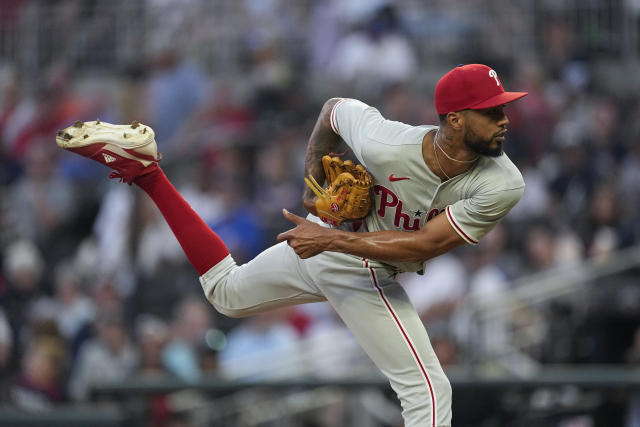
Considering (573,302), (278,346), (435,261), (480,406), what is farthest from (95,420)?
(573,302)

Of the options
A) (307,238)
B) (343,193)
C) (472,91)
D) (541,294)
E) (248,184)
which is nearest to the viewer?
(472,91)

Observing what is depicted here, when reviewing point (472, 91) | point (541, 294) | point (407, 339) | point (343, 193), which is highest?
point (472, 91)

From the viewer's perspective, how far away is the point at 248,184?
9781mm

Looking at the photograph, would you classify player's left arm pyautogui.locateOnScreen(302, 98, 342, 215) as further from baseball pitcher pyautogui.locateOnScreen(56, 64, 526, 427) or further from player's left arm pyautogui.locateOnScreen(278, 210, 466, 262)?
player's left arm pyautogui.locateOnScreen(278, 210, 466, 262)

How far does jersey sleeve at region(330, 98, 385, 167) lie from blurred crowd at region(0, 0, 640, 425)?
3077 mm

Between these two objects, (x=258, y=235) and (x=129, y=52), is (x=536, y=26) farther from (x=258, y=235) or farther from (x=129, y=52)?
Result: (x=129, y=52)

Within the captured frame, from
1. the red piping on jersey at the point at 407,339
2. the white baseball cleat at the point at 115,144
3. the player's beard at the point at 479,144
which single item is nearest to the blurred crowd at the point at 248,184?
the white baseball cleat at the point at 115,144

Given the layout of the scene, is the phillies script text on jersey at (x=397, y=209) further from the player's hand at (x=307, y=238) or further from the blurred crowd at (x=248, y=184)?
the blurred crowd at (x=248, y=184)

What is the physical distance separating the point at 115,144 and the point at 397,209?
1317 millimetres

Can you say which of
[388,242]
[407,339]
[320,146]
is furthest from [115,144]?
[407,339]

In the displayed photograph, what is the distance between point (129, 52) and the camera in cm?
1166

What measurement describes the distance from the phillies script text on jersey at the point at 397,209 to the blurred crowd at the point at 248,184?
301cm

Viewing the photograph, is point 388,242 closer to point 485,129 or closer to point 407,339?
point 407,339

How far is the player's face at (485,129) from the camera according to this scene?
4156mm
